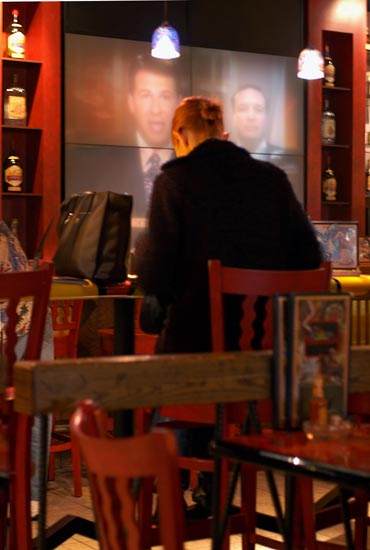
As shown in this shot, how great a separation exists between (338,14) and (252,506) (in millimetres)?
5563

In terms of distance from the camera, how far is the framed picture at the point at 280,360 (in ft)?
6.22

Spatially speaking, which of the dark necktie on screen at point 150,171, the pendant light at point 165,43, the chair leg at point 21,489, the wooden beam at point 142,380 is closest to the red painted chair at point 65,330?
the chair leg at point 21,489

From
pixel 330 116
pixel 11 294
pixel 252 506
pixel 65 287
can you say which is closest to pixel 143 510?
pixel 252 506

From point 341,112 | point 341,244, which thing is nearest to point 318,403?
point 341,244

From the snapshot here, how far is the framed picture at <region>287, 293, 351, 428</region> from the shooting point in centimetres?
190

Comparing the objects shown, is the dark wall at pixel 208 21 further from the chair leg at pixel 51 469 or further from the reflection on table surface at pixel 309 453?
the reflection on table surface at pixel 309 453

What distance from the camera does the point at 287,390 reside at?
6.29 ft

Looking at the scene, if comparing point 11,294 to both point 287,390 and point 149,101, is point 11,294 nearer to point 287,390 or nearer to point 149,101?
point 287,390

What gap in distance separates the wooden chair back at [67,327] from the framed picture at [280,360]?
7.87 ft

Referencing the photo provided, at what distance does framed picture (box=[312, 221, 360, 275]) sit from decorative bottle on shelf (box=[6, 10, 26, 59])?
2.35 meters

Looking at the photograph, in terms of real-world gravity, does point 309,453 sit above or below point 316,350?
below

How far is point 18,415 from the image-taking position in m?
2.27

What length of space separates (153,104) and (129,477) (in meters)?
5.88

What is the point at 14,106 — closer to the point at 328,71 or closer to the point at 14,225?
the point at 14,225
